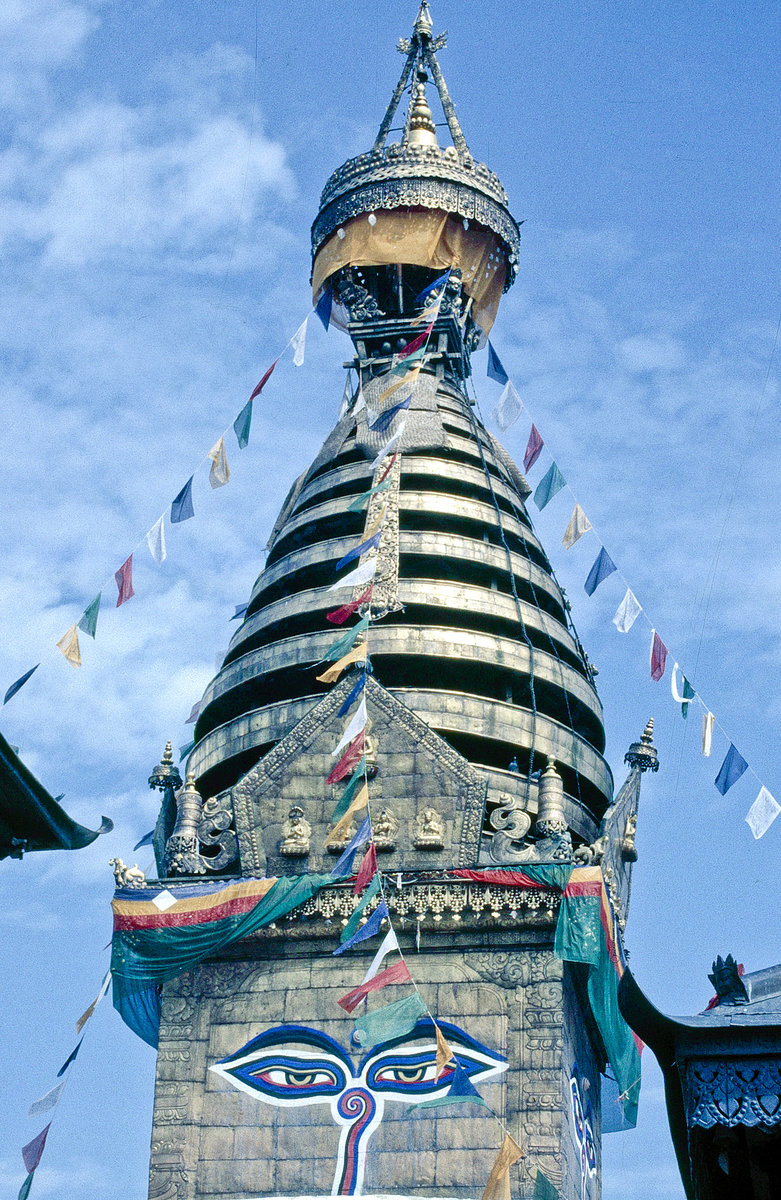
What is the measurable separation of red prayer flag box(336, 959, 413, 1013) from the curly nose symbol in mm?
1301

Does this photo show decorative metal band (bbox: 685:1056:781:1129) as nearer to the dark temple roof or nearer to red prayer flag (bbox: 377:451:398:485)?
the dark temple roof

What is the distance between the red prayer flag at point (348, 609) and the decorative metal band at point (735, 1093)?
14.7 metres

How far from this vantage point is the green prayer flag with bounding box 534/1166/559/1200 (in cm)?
2297

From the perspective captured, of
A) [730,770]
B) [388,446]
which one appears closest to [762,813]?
[730,770]

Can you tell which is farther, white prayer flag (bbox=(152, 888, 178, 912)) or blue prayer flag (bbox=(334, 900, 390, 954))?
white prayer flag (bbox=(152, 888, 178, 912))

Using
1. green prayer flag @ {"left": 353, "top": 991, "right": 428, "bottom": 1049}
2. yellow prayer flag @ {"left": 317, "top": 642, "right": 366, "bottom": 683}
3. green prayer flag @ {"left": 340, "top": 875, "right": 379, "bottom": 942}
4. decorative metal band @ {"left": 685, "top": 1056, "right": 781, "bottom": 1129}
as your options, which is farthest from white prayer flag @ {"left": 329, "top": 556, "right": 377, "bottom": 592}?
decorative metal band @ {"left": 685, "top": 1056, "right": 781, "bottom": 1129}

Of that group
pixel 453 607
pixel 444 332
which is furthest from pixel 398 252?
pixel 453 607

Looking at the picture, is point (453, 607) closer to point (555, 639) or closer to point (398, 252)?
point (555, 639)

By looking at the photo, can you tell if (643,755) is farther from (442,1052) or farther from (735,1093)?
(735,1093)

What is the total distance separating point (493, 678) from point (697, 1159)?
52.1ft

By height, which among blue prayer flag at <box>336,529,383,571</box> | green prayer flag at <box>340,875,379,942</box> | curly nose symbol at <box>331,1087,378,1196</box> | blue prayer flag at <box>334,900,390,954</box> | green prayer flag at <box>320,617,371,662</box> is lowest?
curly nose symbol at <box>331,1087,378,1196</box>

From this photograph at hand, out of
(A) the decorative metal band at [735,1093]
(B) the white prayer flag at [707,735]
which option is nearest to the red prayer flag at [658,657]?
(B) the white prayer flag at [707,735]

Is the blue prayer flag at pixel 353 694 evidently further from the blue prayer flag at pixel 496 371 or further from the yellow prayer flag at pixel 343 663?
the blue prayer flag at pixel 496 371

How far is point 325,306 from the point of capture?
36500mm
